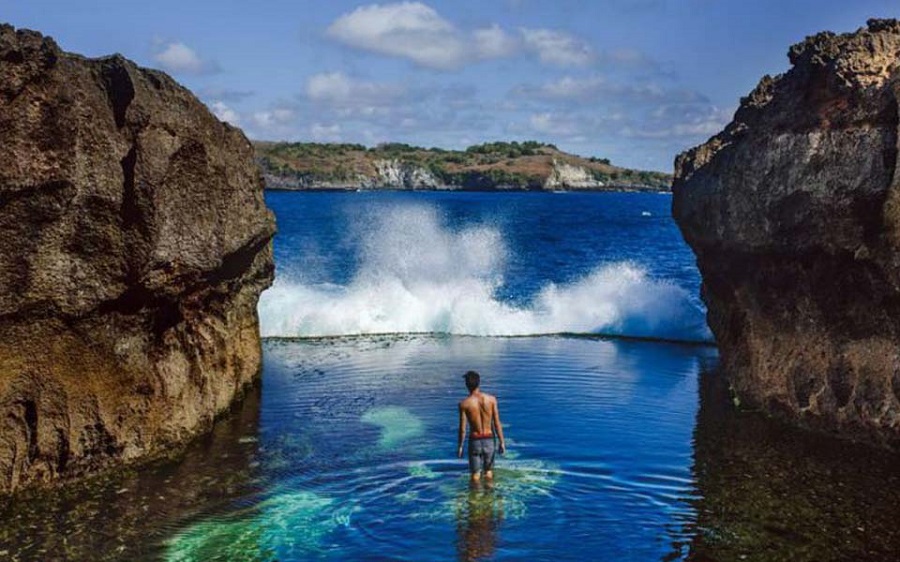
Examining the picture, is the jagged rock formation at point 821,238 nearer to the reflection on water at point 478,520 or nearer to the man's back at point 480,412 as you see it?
the man's back at point 480,412

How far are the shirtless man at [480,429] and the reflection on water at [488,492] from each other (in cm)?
29

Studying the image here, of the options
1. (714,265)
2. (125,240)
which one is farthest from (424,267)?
(125,240)

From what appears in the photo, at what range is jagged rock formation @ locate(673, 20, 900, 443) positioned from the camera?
1466 centimetres

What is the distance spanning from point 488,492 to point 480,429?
0.92m

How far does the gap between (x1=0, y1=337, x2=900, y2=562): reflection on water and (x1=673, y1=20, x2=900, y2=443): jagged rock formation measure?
2.80ft

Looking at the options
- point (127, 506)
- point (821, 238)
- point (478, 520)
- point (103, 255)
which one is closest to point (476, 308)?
point (821, 238)

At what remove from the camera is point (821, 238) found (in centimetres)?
1569

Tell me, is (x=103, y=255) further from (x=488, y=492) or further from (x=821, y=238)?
(x=821, y=238)

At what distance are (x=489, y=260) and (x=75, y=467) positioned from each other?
107 ft

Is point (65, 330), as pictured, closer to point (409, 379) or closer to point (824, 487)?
point (409, 379)

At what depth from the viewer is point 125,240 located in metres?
13.5

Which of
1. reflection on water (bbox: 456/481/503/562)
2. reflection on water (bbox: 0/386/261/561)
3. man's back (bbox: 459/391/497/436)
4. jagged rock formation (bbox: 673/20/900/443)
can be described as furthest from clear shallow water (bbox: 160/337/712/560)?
jagged rock formation (bbox: 673/20/900/443)

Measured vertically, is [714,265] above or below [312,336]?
above

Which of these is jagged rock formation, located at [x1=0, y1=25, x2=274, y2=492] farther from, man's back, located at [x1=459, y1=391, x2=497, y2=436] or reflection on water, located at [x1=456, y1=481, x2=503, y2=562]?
reflection on water, located at [x1=456, y1=481, x2=503, y2=562]
